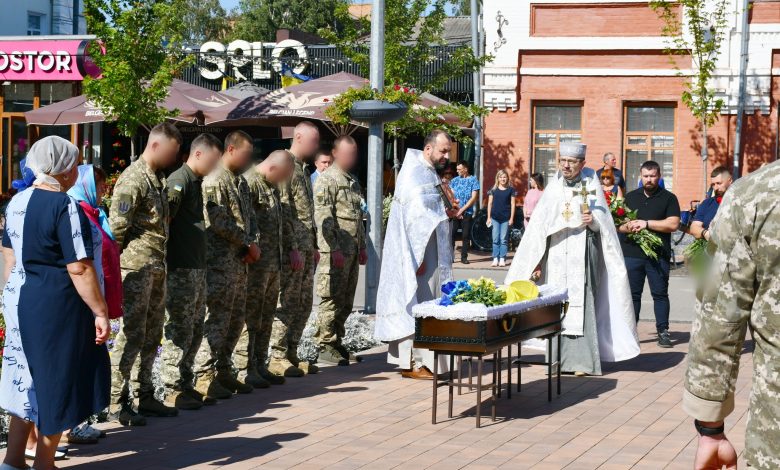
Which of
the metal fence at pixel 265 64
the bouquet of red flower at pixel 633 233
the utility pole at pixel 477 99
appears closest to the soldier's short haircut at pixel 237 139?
the bouquet of red flower at pixel 633 233

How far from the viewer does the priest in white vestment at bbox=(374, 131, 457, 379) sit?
10.3 m

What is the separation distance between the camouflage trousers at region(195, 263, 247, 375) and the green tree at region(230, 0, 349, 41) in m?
54.1

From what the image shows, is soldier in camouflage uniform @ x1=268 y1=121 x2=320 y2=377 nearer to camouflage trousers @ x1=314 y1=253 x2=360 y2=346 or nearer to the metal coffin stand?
camouflage trousers @ x1=314 y1=253 x2=360 y2=346

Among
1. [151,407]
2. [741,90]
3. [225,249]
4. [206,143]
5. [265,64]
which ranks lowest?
[151,407]

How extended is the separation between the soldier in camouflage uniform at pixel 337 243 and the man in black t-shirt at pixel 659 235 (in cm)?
295

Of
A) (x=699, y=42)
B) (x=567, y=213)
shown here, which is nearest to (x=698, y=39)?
(x=699, y=42)

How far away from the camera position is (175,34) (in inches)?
942

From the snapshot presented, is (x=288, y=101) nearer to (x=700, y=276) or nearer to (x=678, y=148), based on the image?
(x=678, y=148)

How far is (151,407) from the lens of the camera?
854 cm

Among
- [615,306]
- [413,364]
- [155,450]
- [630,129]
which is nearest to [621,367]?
[615,306]

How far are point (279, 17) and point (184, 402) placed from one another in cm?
5666

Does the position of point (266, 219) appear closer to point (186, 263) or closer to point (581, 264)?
point (186, 263)

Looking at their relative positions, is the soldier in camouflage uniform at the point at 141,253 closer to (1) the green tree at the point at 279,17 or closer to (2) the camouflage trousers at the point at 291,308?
(2) the camouflage trousers at the point at 291,308

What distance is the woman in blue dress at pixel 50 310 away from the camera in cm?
637
